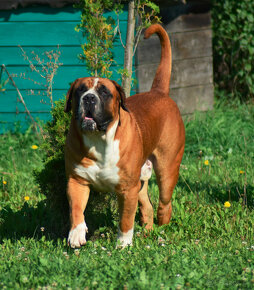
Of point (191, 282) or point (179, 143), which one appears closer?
point (191, 282)

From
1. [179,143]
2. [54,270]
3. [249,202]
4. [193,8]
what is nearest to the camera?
[54,270]

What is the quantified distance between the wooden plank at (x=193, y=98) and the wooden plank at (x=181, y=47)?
19.6 inches

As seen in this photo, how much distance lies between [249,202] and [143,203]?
43.1 inches

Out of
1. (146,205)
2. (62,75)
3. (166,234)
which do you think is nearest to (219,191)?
(146,205)

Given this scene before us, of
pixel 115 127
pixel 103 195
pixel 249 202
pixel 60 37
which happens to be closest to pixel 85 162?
pixel 115 127

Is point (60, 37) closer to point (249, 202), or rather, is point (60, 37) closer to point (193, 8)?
point (193, 8)

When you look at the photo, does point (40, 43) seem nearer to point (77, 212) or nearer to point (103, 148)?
point (103, 148)

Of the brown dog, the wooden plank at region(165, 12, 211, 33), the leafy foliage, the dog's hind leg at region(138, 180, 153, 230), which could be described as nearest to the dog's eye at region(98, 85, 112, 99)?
the brown dog

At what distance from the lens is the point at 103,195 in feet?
15.7

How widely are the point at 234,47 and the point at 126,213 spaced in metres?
6.02

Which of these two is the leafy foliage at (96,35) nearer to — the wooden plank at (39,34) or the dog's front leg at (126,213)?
the dog's front leg at (126,213)

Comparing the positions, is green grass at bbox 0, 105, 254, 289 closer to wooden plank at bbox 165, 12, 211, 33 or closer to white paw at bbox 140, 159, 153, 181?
white paw at bbox 140, 159, 153, 181

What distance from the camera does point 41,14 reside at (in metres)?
7.50

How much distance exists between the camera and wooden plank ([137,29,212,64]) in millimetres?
7664
